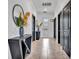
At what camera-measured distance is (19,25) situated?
4488 millimetres

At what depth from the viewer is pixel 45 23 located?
1556cm

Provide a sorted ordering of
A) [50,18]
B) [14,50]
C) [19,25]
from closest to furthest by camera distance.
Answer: [14,50], [19,25], [50,18]
